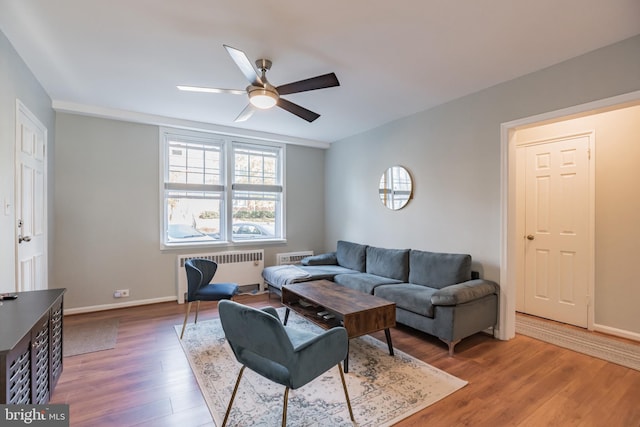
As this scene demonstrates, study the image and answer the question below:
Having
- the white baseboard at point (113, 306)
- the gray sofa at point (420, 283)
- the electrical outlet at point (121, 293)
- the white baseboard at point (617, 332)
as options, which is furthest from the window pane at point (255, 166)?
the white baseboard at point (617, 332)

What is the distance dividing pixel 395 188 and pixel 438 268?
137 cm

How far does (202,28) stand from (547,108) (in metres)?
3.05

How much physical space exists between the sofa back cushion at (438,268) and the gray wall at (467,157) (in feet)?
0.69

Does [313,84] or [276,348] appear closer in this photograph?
[276,348]

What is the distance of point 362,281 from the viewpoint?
374 centimetres

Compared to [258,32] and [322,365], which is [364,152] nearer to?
[258,32]

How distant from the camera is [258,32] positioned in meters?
2.24

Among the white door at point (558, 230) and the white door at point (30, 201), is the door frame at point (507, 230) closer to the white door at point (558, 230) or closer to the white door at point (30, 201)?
the white door at point (558, 230)

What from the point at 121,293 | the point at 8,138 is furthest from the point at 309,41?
the point at 121,293

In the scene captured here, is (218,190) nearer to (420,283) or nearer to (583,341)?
(420,283)

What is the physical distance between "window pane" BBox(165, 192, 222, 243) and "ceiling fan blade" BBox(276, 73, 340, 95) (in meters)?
2.73

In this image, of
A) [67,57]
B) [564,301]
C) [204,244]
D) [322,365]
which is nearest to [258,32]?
[67,57]

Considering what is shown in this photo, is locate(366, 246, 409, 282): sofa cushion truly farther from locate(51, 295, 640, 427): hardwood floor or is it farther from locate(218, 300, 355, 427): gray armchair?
locate(218, 300, 355, 427): gray armchair

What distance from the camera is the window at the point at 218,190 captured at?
14.7 feet
